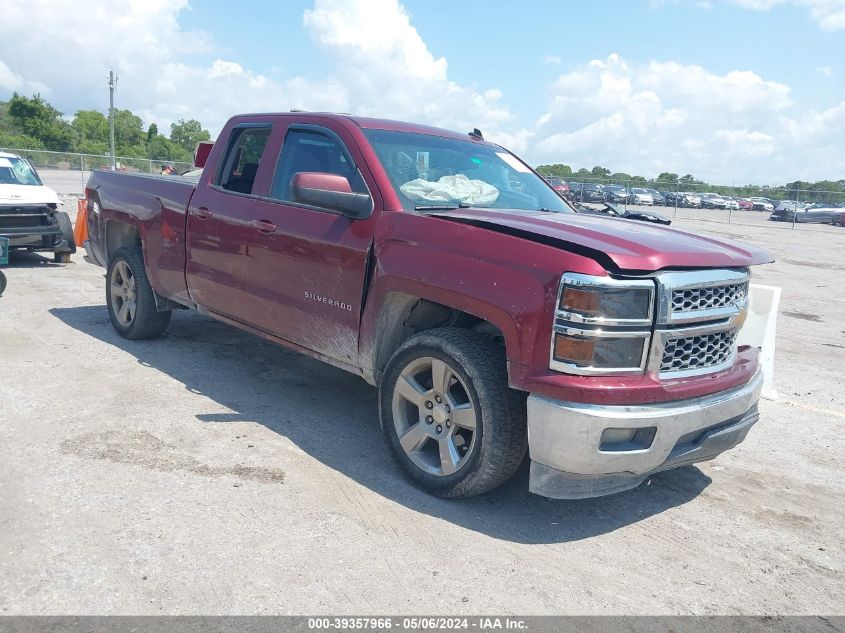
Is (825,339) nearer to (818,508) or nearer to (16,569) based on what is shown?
(818,508)

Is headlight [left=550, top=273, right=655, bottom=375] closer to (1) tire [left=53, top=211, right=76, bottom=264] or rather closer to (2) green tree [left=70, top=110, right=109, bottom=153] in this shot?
(1) tire [left=53, top=211, right=76, bottom=264]

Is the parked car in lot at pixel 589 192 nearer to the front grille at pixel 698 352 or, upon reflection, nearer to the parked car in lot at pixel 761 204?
the parked car in lot at pixel 761 204

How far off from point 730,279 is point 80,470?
3.51 meters

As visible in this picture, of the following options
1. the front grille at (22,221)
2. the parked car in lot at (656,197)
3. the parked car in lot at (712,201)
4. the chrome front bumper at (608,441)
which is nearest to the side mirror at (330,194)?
the chrome front bumper at (608,441)

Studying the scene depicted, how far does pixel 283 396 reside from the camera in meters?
5.49

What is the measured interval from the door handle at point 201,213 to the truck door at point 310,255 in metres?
0.62

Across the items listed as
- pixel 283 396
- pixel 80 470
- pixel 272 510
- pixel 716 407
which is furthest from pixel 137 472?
pixel 716 407

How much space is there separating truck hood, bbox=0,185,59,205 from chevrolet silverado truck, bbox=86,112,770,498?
259 inches

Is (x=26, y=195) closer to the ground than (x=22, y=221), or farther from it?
farther from it

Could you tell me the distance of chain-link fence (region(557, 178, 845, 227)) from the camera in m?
37.7

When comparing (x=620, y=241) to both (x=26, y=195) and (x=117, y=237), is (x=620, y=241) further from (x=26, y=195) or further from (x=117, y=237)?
(x=26, y=195)

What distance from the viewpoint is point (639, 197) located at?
143 ft

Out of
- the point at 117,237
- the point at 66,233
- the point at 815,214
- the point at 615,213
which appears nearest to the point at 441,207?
the point at 615,213

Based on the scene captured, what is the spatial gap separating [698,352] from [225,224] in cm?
331
